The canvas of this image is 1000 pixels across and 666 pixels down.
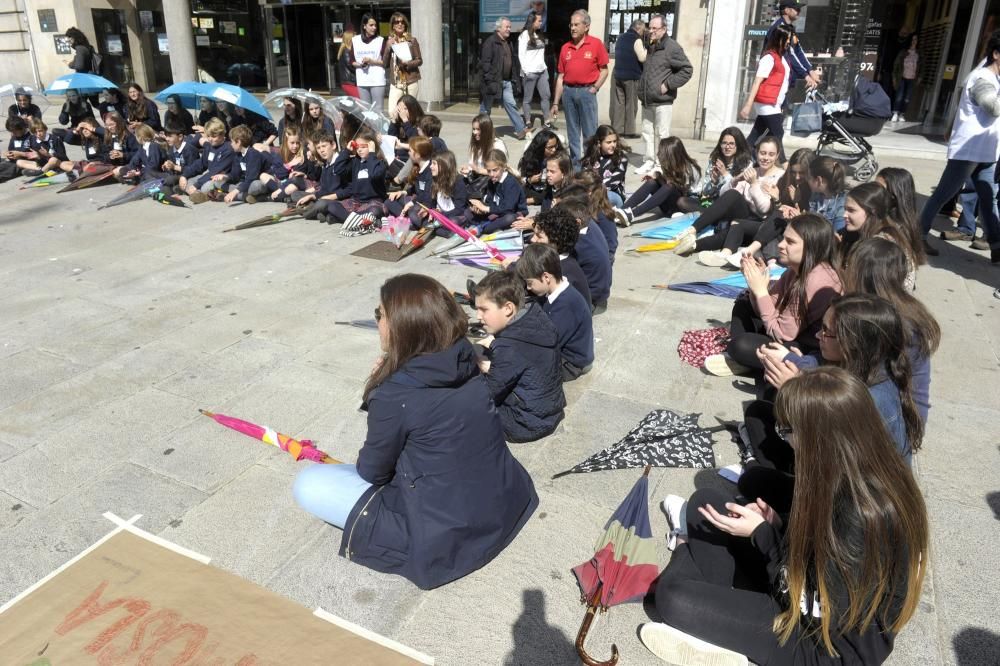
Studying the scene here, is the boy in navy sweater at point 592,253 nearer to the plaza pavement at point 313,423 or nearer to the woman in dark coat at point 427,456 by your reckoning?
the plaza pavement at point 313,423

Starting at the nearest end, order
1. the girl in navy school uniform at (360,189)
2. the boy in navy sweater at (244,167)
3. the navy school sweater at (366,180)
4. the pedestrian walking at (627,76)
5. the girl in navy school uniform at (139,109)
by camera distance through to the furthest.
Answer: the girl in navy school uniform at (360,189), the navy school sweater at (366,180), the boy in navy sweater at (244,167), the pedestrian walking at (627,76), the girl in navy school uniform at (139,109)

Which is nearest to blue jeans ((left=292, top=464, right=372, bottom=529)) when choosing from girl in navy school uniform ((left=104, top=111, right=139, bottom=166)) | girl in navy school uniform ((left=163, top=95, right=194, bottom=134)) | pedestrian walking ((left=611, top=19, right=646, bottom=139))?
pedestrian walking ((left=611, top=19, right=646, bottom=139))

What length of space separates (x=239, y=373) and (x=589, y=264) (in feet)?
8.09

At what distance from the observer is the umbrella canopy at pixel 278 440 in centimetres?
368

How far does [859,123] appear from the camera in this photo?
28.1 ft

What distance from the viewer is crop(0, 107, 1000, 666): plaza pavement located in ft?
9.07

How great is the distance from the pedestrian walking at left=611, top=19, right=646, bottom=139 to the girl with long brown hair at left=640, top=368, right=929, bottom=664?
814 cm

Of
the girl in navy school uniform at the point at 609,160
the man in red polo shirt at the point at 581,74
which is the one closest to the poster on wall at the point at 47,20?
the man in red polo shirt at the point at 581,74

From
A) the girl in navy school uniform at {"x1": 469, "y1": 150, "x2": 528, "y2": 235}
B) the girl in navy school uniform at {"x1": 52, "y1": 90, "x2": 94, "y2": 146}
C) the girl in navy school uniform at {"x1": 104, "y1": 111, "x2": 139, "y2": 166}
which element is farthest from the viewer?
the girl in navy school uniform at {"x1": 52, "y1": 90, "x2": 94, "y2": 146}

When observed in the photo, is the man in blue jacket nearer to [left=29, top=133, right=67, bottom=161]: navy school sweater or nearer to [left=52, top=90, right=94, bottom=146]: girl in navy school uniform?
[left=29, top=133, right=67, bottom=161]: navy school sweater

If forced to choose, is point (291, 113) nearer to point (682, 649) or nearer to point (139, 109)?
point (139, 109)

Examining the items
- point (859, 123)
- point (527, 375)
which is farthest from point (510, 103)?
point (527, 375)

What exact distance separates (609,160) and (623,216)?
64 cm

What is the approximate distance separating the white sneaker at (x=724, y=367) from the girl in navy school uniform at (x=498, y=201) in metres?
3.25
